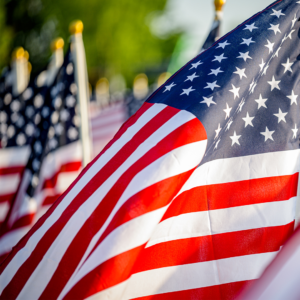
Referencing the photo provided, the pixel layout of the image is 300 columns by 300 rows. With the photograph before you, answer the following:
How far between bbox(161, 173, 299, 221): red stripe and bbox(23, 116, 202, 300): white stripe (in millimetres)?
233

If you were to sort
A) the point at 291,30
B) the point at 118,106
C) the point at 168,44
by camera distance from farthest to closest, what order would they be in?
the point at 168,44 → the point at 118,106 → the point at 291,30

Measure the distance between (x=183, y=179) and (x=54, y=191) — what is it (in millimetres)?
2260

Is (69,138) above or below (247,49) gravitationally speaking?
below

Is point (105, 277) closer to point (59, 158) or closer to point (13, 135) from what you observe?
point (59, 158)

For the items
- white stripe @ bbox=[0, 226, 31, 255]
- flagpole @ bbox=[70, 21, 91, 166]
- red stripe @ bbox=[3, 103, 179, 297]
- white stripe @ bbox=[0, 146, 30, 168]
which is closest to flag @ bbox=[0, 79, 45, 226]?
white stripe @ bbox=[0, 146, 30, 168]

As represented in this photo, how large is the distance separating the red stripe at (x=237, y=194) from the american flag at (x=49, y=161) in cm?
208

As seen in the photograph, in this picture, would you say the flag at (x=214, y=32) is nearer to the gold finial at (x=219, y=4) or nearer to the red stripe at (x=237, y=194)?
the gold finial at (x=219, y=4)

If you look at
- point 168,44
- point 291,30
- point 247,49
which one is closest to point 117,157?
point 247,49

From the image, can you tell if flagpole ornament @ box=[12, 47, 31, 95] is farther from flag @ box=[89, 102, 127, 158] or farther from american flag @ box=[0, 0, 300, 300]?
american flag @ box=[0, 0, 300, 300]

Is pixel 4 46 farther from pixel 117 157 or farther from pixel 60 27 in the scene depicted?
pixel 117 157

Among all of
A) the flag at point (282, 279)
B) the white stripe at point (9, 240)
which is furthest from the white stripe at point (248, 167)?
the white stripe at point (9, 240)

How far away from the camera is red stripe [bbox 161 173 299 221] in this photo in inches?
78.9

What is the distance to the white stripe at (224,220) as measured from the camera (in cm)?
195

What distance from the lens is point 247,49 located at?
210 centimetres
